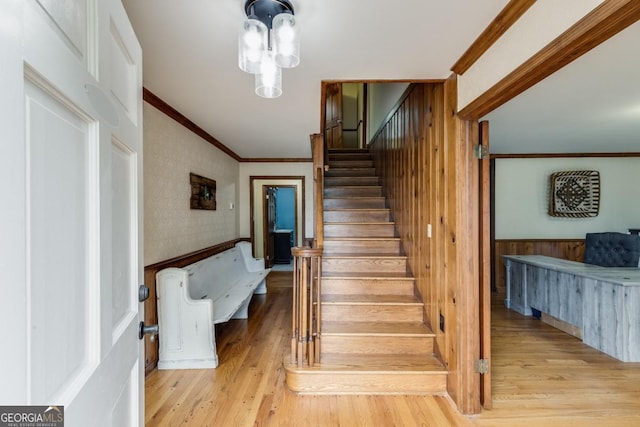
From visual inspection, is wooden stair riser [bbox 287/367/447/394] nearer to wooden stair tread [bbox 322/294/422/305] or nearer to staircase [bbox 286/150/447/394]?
staircase [bbox 286/150/447/394]

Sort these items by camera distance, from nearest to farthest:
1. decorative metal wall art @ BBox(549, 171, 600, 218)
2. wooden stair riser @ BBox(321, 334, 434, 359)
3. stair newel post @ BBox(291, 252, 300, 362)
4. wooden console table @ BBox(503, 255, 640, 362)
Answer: stair newel post @ BBox(291, 252, 300, 362) → wooden stair riser @ BBox(321, 334, 434, 359) → wooden console table @ BBox(503, 255, 640, 362) → decorative metal wall art @ BBox(549, 171, 600, 218)

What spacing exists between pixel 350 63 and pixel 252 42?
86cm

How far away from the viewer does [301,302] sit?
235 cm

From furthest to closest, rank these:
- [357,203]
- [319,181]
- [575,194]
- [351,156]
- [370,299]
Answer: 1. [351,156]
2. [575,194]
3. [357,203]
4. [319,181]
5. [370,299]

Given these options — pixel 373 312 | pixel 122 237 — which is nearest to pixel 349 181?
pixel 373 312

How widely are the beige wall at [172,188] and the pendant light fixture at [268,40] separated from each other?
5.28ft

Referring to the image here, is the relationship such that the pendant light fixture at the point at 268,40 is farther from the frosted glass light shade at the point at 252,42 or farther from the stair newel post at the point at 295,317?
the stair newel post at the point at 295,317

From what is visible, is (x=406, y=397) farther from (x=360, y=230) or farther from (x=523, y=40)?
(x=523, y=40)

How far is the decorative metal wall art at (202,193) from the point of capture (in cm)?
355

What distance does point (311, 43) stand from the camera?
174cm

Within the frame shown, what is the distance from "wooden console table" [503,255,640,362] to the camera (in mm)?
2730

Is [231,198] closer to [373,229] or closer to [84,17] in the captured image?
[373,229]

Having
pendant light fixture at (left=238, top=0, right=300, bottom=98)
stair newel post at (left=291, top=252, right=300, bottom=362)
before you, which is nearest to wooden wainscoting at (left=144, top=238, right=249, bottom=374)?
stair newel post at (left=291, top=252, right=300, bottom=362)

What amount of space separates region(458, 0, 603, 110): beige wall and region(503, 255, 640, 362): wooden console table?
7.90ft
